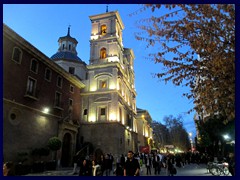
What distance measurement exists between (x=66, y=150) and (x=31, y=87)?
9.21 m

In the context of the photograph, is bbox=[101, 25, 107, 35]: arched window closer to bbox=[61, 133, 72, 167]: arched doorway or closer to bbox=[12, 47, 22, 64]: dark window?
bbox=[61, 133, 72, 167]: arched doorway

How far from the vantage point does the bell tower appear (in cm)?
3119

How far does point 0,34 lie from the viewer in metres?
6.29

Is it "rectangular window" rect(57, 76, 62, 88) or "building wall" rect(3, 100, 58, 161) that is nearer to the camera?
"building wall" rect(3, 100, 58, 161)

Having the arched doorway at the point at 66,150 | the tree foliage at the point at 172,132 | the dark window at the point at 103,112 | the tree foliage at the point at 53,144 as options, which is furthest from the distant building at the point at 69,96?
the tree foliage at the point at 172,132

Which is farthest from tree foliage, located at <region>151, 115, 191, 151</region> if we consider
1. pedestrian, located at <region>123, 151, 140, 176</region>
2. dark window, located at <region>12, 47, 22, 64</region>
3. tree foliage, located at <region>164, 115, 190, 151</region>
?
pedestrian, located at <region>123, 151, 140, 176</region>

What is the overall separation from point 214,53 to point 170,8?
2477 mm

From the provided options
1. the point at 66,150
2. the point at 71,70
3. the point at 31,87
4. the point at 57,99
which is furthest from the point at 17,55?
the point at 71,70

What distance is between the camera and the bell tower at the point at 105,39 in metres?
31.2

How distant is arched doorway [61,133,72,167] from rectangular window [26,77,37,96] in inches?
296

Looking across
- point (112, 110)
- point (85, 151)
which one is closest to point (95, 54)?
point (112, 110)

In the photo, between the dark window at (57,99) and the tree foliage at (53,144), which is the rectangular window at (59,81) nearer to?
the dark window at (57,99)

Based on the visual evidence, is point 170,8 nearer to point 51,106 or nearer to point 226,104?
point 226,104

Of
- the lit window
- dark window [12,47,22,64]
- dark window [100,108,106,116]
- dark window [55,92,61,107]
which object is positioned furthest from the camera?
the lit window
